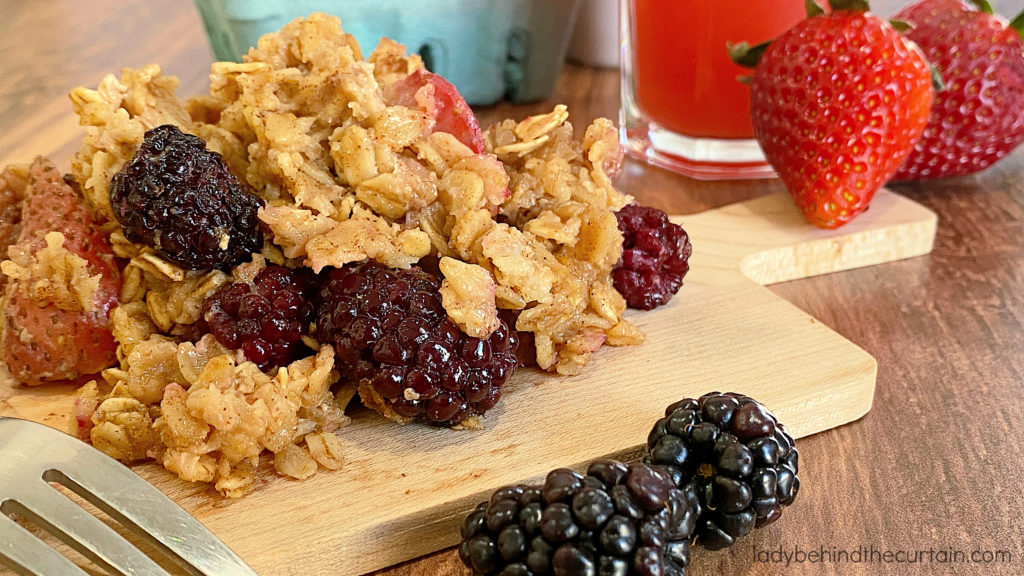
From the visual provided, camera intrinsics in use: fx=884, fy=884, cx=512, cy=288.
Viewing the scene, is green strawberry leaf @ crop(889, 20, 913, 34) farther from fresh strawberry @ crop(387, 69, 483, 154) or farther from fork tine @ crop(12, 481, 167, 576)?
fork tine @ crop(12, 481, 167, 576)

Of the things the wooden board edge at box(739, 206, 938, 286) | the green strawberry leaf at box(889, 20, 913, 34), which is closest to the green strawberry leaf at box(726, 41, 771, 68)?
the green strawberry leaf at box(889, 20, 913, 34)

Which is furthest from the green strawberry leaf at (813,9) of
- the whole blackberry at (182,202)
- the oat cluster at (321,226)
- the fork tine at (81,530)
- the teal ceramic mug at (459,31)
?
the fork tine at (81,530)

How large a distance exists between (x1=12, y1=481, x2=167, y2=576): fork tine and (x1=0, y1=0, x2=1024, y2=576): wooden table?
236 mm

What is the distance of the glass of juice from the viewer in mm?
1703

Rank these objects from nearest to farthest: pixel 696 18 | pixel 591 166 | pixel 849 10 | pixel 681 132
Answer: pixel 591 166, pixel 849 10, pixel 696 18, pixel 681 132

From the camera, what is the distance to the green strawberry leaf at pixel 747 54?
61.7 inches

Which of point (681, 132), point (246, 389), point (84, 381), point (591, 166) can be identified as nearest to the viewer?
point (246, 389)

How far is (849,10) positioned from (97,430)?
130 cm

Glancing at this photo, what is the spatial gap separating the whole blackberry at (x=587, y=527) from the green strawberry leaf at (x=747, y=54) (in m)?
1.01

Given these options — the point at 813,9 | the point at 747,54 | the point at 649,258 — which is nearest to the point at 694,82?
the point at 747,54

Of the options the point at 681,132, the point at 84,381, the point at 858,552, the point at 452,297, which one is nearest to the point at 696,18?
the point at 681,132

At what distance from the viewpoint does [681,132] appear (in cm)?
185

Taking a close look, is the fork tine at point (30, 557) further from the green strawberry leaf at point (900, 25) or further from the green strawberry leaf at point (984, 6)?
the green strawberry leaf at point (984, 6)

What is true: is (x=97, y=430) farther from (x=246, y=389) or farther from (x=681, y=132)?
(x=681, y=132)
